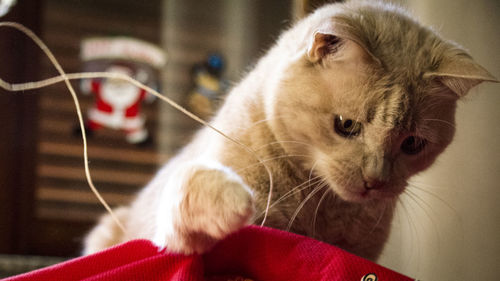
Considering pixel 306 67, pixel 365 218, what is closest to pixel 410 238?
pixel 365 218

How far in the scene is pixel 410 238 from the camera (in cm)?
142

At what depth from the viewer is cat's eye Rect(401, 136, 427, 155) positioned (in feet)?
3.43

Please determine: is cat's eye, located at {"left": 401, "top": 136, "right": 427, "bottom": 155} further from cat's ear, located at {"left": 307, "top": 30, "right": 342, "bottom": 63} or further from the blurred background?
the blurred background

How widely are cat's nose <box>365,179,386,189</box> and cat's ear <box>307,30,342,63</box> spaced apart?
0.30 meters

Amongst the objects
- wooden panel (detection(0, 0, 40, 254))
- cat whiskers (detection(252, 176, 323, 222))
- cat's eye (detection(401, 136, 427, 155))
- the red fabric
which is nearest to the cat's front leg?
the red fabric

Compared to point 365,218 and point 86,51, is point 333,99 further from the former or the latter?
point 86,51

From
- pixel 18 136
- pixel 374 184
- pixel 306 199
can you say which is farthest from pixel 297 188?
pixel 18 136

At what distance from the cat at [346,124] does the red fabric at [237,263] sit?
9cm

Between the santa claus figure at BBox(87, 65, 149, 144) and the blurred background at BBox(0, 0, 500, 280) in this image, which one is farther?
the santa claus figure at BBox(87, 65, 149, 144)

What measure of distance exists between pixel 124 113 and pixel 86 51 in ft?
1.58

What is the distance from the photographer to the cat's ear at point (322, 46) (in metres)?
1.02

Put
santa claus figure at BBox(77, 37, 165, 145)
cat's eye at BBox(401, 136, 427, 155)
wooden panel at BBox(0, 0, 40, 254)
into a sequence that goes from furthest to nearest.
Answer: santa claus figure at BBox(77, 37, 165, 145) → wooden panel at BBox(0, 0, 40, 254) → cat's eye at BBox(401, 136, 427, 155)

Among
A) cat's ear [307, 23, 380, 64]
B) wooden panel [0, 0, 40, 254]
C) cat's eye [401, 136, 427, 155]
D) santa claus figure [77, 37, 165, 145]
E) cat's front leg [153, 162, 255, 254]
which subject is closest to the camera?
cat's front leg [153, 162, 255, 254]

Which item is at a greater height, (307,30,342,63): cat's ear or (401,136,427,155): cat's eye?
(307,30,342,63): cat's ear
